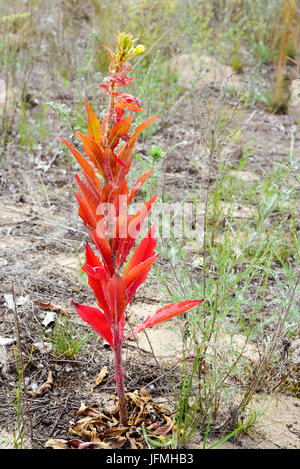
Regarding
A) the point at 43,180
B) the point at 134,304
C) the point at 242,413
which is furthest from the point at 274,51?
the point at 242,413

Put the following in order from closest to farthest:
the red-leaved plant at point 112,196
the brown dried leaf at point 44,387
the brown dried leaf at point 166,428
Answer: the red-leaved plant at point 112,196
the brown dried leaf at point 166,428
the brown dried leaf at point 44,387

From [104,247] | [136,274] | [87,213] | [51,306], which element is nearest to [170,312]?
[136,274]

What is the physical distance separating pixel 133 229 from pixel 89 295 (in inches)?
42.5

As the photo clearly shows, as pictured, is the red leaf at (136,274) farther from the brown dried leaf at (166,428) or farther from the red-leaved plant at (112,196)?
the brown dried leaf at (166,428)

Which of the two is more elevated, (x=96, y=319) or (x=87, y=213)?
(x=87, y=213)

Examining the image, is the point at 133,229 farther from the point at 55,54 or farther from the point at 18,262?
the point at 55,54

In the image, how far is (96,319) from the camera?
4.80 ft

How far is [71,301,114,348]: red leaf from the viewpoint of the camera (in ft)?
4.75

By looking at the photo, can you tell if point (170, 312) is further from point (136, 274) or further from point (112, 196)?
point (112, 196)

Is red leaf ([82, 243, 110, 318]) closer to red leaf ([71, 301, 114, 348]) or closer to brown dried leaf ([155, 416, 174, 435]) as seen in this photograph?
red leaf ([71, 301, 114, 348])

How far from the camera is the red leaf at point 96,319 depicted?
4.75 ft

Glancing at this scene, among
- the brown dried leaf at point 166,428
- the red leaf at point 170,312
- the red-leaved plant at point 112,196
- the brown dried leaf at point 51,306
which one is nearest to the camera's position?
the red-leaved plant at point 112,196

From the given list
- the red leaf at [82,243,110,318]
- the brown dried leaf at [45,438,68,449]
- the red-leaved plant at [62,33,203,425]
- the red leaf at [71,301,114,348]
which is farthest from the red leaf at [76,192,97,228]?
the brown dried leaf at [45,438,68,449]

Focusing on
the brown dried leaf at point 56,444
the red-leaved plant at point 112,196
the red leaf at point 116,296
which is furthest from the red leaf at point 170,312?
the brown dried leaf at point 56,444
